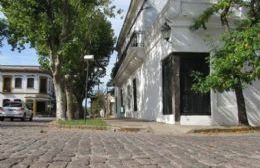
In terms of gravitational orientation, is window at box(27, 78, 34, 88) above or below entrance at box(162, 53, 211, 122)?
above

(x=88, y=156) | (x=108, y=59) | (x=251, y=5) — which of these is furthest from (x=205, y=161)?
(x=108, y=59)

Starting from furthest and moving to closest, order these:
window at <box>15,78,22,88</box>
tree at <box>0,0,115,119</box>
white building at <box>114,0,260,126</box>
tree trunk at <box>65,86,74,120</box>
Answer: window at <box>15,78,22,88</box>, tree trunk at <box>65,86,74,120</box>, tree at <box>0,0,115,119</box>, white building at <box>114,0,260,126</box>

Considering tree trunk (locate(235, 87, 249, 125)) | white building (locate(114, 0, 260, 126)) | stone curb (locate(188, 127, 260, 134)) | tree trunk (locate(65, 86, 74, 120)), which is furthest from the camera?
tree trunk (locate(65, 86, 74, 120))

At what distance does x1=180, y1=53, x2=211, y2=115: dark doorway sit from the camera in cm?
1933

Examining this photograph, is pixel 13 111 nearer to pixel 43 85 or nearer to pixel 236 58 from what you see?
pixel 236 58

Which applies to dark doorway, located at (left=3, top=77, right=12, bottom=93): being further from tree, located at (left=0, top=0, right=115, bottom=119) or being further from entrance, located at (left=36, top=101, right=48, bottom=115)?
tree, located at (left=0, top=0, right=115, bottom=119)

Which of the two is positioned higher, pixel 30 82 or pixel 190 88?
pixel 30 82

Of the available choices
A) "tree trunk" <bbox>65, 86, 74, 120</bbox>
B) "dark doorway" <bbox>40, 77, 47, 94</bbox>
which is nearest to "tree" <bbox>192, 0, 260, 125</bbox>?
"tree trunk" <bbox>65, 86, 74, 120</bbox>

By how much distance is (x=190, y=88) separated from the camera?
63.5 feet

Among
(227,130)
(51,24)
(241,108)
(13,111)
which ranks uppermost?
(51,24)

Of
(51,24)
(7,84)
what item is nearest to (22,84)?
(7,84)

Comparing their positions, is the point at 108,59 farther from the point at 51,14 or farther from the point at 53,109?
the point at 53,109

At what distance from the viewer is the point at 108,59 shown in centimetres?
4850

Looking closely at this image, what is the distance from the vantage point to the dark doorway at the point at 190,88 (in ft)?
63.4
